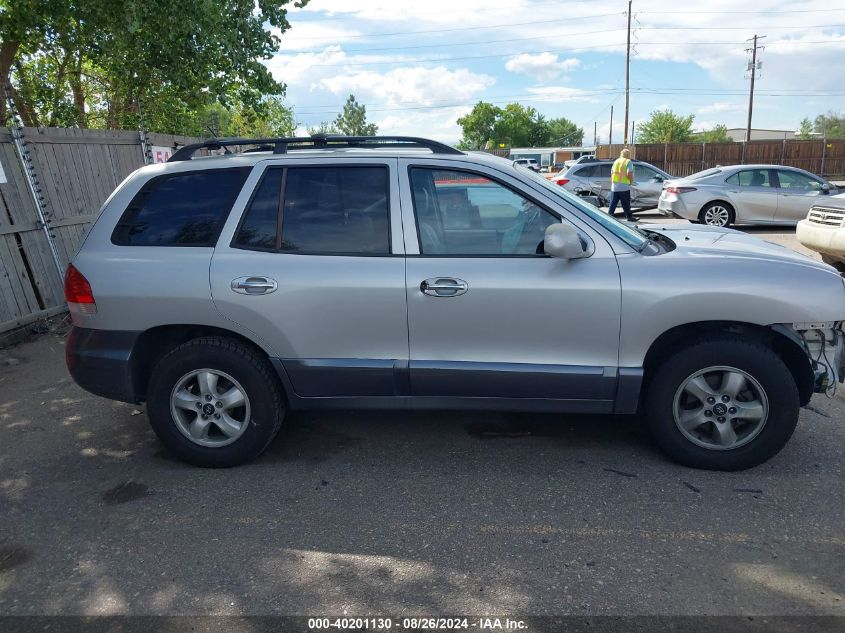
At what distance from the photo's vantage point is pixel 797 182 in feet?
42.9

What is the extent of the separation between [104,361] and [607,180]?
1548 cm

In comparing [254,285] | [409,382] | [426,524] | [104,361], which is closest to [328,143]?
[254,285]

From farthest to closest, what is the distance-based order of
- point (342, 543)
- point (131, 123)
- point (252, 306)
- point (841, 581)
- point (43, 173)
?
1. point (131, 123)
2. point (43, 173)
3. point (252, 306)
4. point (342, 543)
5. point (841, 581)

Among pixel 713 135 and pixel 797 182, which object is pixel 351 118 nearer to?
pixel 713 135

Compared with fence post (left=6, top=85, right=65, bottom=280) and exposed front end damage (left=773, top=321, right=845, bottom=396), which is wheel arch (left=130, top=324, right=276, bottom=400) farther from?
fence post (left=6, top=85, right=65, bottom=280)

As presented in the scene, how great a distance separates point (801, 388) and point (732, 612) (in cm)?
169

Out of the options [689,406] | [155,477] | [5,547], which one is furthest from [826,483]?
[5,547]

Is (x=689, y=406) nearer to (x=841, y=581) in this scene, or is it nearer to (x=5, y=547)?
(x=841, y=581)

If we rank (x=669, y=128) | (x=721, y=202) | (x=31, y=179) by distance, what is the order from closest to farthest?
1. (x=31, y=179)
2. (x=721, y=202)
3. (x=669, y=128)

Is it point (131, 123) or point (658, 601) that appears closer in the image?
point (658, 601)

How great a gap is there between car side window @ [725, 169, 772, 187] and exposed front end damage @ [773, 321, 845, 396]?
11.0 m

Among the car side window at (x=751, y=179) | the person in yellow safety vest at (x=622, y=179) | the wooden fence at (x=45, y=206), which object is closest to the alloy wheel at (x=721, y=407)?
the wooden fence at (x=45, y=206)

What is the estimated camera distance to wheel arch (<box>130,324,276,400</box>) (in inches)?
150

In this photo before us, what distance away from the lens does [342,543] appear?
3078mm
